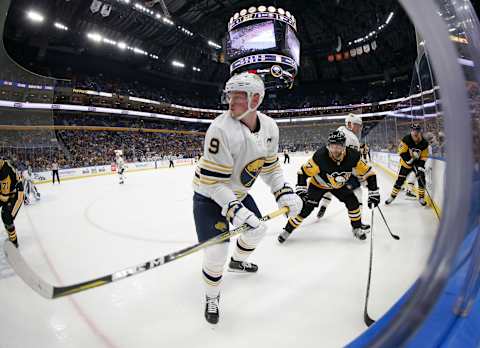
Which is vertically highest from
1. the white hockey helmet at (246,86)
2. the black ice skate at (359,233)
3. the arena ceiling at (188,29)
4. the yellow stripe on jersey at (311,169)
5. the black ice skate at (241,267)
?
the arena ceiling at (188,29)

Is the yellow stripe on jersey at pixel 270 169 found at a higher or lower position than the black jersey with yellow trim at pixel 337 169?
higher

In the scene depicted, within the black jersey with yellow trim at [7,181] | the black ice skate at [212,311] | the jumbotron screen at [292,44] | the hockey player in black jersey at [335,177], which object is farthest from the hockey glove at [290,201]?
the jumbotron screen at [292,44]

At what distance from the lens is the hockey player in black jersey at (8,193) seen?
110 inches

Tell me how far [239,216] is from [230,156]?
0.38m

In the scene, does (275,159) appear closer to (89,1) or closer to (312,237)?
(312,237)

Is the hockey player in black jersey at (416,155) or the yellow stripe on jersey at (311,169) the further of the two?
the hockey player in black jersey at (416,155)

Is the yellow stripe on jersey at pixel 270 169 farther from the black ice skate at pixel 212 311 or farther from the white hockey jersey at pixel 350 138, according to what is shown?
the white hockey jersey at pixel 350 138

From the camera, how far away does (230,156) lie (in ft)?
5.22

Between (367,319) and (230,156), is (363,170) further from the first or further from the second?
(230,156)

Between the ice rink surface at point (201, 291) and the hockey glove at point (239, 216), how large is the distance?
2.29 ft

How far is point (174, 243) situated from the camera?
328 cm

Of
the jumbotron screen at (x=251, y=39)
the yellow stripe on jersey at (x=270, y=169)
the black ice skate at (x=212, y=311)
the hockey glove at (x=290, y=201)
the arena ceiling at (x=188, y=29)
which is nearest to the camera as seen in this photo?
the black ice skate at (x=212, y=311)

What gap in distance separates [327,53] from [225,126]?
109ft

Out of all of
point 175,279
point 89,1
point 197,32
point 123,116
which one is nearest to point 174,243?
point 175,279
